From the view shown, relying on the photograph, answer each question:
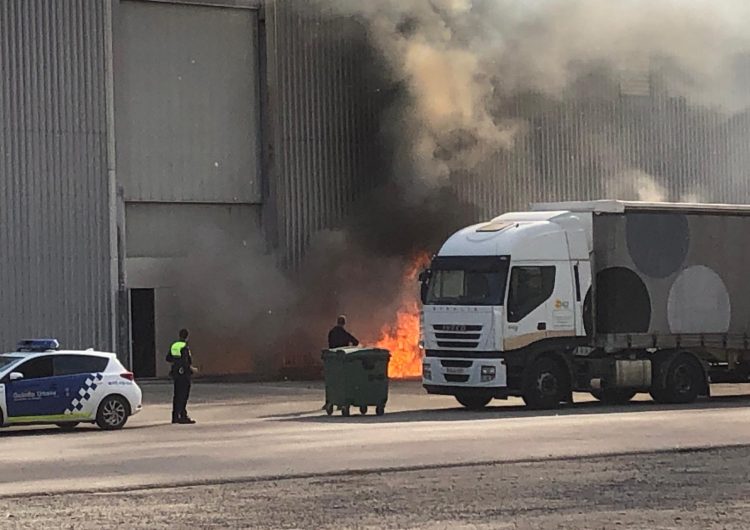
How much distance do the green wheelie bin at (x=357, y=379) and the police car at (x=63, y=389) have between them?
10.8ft

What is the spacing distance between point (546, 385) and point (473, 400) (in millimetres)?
1409

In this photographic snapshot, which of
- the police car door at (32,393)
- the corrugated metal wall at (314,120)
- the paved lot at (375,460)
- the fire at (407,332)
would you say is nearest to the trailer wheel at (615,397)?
the paved lot at (375,460)

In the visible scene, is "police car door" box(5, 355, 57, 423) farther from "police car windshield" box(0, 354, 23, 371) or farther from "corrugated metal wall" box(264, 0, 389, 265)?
"corrugated metal wall" box(264, 0, 389, 265)

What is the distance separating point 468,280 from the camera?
26312 mm

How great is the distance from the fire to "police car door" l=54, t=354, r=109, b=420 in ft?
48.3

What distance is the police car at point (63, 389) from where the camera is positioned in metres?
23.1

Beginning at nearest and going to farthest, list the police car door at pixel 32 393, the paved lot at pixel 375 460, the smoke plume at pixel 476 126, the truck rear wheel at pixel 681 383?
1. the paved lot at pixel 375 460
2. the police car door at pixel 32 393
3. the truck rear wheel at pixel 681 383
4. the smoke plume at pixel 476 126

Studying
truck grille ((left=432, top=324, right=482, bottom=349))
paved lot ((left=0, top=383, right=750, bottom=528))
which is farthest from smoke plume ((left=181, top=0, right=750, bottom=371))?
truck grille ((left=432, top=324, right=482, bottom=349))

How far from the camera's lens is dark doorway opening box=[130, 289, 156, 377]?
36.8m

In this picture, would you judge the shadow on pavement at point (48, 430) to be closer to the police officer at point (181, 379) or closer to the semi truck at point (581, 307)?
the police officer at point (181, 379)

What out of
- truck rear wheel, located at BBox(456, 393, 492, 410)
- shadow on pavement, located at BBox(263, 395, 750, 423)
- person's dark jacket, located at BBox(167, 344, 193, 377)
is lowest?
shadow on pavement, located at BBox(263, 395, 750, 423)

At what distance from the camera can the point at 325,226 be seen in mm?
38125

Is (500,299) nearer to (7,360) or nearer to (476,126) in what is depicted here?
(7,360)

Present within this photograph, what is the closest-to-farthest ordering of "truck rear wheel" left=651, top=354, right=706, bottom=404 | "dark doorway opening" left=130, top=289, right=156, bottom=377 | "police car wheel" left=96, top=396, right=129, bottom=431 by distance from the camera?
"police car wheel" left=96, top=396, right=129, bottom=431 → "truck rear wheel" left=651, top=354, right=706, bottom=404 → "dark doorway opening" left=130, top=289, right=156, bottom=377
